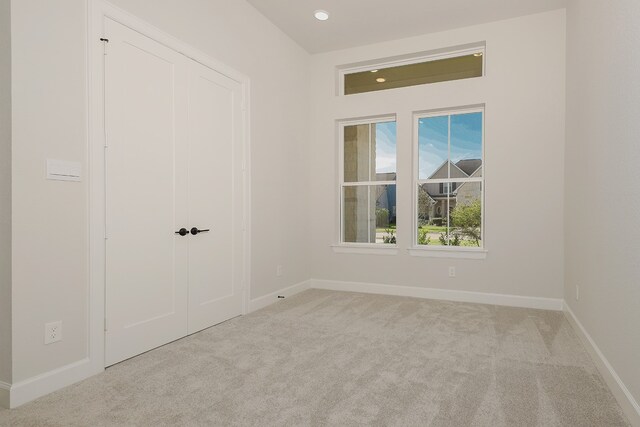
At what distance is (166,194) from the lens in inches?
122

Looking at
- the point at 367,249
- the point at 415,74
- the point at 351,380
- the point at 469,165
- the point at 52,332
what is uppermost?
the point at 415,74

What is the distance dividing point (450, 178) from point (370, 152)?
1122mm

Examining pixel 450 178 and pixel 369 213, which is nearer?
pixel 450 178

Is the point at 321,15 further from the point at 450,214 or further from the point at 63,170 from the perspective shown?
the point at 63,170

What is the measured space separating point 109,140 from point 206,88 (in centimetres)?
117

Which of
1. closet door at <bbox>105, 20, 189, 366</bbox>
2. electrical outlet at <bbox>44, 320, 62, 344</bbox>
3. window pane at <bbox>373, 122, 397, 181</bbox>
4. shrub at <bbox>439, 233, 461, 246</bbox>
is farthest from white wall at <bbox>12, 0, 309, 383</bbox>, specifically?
shrub at <bbox>439, 233, 461, 246</bbox>

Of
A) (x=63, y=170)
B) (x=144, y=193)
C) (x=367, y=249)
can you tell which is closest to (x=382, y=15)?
(x=367, y=249)

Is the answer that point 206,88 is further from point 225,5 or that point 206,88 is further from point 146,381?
point 146,381

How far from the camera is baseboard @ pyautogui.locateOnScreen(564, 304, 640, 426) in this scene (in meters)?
1.94

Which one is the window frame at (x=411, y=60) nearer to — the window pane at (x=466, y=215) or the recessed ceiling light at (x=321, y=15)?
the recessed ceiling light at (x=321, y=15)

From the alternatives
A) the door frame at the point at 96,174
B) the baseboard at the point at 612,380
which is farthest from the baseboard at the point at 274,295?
the baseboard at the point at 612,380

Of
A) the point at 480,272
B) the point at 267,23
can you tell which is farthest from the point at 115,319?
the point at 480,272

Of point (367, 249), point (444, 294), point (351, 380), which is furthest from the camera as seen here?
point (367, 249)

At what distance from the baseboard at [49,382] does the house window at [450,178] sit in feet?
12.4
